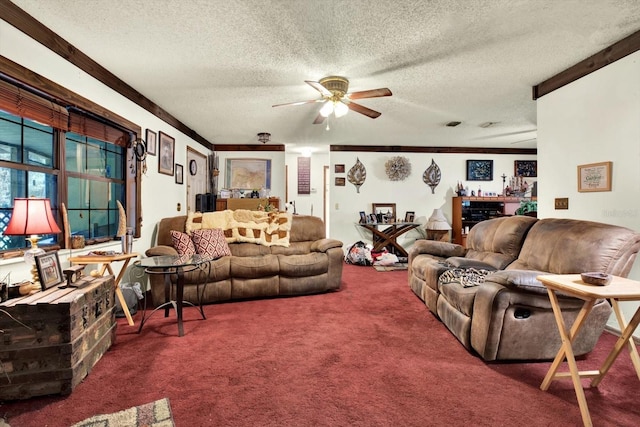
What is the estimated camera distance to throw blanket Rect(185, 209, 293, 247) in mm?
3943

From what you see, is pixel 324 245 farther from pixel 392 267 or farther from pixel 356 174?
pixel 356 174

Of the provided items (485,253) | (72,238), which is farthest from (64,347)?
(485,253)

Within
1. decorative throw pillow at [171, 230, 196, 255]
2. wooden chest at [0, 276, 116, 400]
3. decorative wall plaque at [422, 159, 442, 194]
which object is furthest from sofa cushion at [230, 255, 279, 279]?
decorative wall plaque at [422, 159, 442, 194]

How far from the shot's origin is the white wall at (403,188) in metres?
6.33

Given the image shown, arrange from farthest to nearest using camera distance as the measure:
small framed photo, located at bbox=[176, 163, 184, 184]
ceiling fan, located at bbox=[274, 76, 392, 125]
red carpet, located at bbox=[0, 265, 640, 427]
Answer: small framed photo, located at bbox=[176, 163, 184, 184] < ceiling fan, located at bbox=[274, 76, 392, 125] < red carpet, located at bbox=[0, 265, 640, 427]

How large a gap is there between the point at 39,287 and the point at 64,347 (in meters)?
0.44

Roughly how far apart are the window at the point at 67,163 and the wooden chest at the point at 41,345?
758 millimetres

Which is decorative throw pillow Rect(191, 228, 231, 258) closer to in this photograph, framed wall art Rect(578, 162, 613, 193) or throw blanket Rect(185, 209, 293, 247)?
throw blanket Rect(185, 209, 293, 247)

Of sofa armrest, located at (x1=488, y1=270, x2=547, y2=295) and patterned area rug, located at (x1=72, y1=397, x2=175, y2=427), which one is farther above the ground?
sofa armrest, located at (x1=488, y1=270, x2=547, y2=295)

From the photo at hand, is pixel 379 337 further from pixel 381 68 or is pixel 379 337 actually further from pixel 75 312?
pixel 381 68

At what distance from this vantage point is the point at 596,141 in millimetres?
2695

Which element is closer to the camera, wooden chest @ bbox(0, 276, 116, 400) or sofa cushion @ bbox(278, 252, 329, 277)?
wooden chest @ bbox(0, 276, 116, 400)

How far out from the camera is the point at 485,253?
3.16 metres

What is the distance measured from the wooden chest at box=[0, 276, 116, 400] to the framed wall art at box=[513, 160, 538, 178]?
7.20 meters
